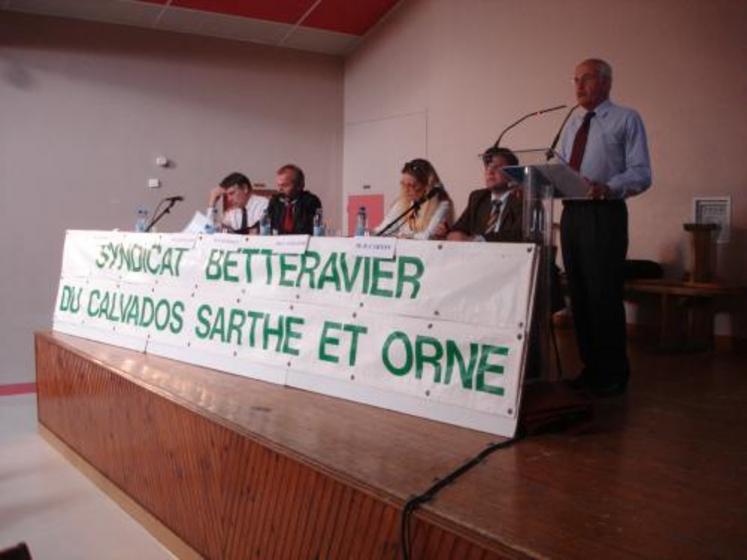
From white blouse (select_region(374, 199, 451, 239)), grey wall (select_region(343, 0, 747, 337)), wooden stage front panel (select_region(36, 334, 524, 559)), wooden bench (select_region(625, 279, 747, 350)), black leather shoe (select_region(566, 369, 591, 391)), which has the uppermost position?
grey wall (select_region(343, 0, 747, 337))

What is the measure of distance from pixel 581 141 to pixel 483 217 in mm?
628

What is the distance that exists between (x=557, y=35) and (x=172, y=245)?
124 inches

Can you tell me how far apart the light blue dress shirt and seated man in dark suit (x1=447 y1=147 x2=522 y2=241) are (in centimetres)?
34

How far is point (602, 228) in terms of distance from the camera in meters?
2.38

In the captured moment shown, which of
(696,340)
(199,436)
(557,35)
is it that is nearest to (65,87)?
(557,35)

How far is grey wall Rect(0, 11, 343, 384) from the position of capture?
5230 millimetres

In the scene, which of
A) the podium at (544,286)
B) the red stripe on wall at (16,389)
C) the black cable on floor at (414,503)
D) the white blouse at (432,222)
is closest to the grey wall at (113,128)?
the red stripe on wall at (16,389)

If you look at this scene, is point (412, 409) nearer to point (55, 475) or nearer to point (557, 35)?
point (55, 475)

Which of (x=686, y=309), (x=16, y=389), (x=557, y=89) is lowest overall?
(x=16, y=389)

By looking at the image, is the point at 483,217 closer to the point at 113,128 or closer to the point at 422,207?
the point at 422,207

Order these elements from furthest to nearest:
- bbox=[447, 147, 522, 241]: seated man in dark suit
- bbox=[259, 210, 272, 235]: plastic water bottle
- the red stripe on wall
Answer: the red stripe on wall → bbox=[259, 210, 272, 235]: plastic water bottle → bbox=[447, 147, 522, 241]: seated man in dark suit

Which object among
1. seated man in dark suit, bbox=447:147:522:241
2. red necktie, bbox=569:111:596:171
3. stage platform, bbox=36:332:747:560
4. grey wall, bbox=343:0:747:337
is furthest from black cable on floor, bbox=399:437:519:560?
grey wall, bbox=343:0:747:337

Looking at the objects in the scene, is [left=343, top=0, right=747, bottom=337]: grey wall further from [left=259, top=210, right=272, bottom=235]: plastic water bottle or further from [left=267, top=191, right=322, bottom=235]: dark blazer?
[left=259, top=210, right=272, bottom=235]: plastic water bottle

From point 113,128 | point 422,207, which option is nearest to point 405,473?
point 422,207
